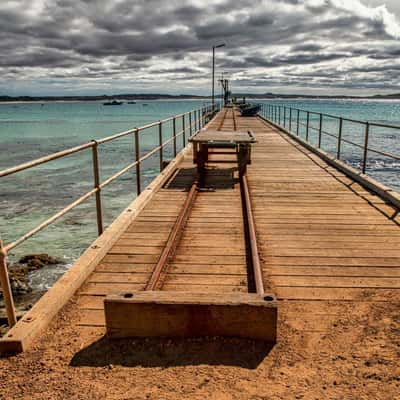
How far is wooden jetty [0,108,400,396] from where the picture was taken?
3.36 m

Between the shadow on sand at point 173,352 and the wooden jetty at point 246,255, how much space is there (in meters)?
0.20

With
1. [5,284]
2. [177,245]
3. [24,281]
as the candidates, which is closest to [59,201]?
[24,281]

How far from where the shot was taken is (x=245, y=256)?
180 inches

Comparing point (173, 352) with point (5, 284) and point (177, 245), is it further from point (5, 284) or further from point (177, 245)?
point (177, 245)

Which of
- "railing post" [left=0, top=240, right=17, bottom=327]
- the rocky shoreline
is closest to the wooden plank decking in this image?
"railing post" [left=0, top=240, right=17, bottom=327]

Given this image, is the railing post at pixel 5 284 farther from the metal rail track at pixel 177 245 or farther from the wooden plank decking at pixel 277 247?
the metal rail track at pixel 177 245

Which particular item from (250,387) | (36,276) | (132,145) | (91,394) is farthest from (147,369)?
(132,145)

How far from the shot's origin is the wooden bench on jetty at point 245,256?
324 centimetres

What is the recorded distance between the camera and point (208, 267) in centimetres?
431

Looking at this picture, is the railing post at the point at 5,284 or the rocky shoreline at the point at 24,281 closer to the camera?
the railing post at the point at 5,284

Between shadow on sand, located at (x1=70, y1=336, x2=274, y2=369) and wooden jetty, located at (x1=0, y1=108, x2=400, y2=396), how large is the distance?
196 mm

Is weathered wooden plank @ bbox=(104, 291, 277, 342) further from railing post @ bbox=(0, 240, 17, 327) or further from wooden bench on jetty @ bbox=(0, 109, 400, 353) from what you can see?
railing post @ bbox=(0, 240, 17, 327)

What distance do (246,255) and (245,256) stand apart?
0.03 m

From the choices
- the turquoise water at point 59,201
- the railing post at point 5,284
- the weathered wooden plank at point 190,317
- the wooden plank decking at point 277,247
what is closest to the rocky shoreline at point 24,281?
the turquoise water at point 59,201
